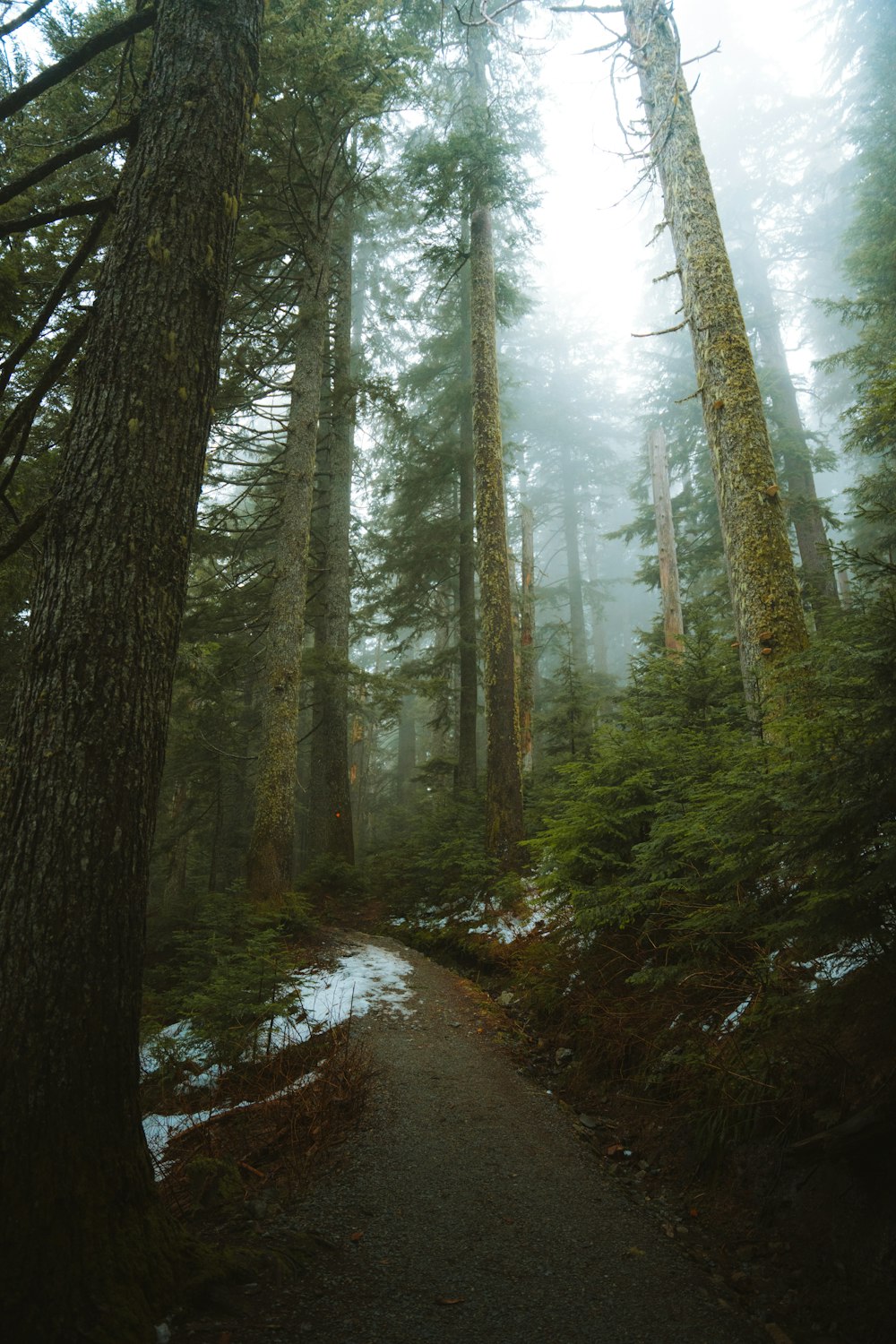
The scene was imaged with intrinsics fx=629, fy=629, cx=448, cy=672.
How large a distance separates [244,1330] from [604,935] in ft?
11.5

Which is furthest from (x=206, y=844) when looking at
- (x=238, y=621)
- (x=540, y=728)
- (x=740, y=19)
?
(x=740, y=19)

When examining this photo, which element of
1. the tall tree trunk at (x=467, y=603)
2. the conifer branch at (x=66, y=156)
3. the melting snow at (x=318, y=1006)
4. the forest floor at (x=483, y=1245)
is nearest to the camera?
the forest floor at (x=483, y=1245)

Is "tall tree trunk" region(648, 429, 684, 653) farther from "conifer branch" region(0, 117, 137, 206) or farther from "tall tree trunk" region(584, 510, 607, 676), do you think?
"conifer branch" region(0, 117, 137, 206)

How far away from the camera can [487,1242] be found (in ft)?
8.75

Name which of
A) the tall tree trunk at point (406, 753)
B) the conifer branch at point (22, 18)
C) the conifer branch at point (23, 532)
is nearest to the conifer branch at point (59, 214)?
the conifer branch at point (22, 18)

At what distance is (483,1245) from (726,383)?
6918 millimetres

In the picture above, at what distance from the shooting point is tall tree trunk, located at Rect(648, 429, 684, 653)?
15.1 m

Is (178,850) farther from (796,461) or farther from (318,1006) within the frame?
(796,461)

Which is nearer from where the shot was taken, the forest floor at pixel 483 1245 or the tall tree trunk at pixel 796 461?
the forest floor at pixel 483 1245

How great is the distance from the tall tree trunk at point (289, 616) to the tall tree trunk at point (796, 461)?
8661 mm

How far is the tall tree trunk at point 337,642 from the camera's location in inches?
493

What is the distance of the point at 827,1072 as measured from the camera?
269 centimetres

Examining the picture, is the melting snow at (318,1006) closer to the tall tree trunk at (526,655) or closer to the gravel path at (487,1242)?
the gravel path at (487,1242)

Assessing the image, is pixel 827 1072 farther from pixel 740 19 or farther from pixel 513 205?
pixel 740 19
